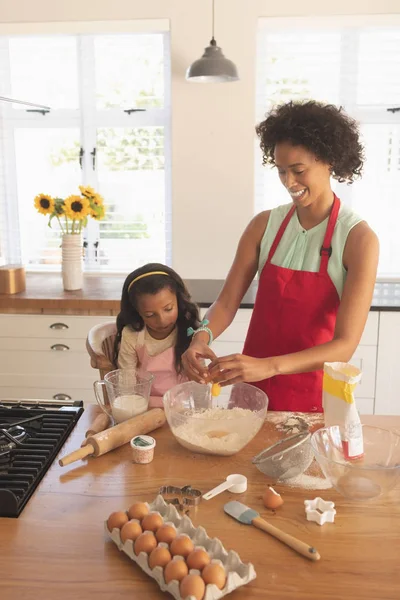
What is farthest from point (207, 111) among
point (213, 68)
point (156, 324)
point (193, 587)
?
point (193, 587)

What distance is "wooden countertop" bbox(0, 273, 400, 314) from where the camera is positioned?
2.70 metres

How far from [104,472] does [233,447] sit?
279mm

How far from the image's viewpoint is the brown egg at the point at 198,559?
2.73ft

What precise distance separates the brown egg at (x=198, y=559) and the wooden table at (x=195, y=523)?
6cm

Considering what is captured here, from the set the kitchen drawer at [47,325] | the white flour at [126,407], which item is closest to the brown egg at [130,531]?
the white flour at [126,407]

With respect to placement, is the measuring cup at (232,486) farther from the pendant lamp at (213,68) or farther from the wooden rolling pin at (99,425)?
the pendant lamp at (213,68)

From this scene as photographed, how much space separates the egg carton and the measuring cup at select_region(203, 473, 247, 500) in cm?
12

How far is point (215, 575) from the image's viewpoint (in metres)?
0.81

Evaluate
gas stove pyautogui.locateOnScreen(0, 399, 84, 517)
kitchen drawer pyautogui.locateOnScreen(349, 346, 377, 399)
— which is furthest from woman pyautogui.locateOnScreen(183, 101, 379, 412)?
kitchen drawer pyautogui.locateOnScreen(349, 346, 377, 399)

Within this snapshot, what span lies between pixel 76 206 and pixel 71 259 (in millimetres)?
300

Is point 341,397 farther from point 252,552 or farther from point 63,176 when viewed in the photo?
point 63,176

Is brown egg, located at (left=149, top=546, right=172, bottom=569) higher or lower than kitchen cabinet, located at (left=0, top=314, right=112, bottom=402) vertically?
higher

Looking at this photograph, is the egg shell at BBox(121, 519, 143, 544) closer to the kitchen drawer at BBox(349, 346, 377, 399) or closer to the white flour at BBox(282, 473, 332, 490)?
the white flour at BBox(282, 473, 332, 490)

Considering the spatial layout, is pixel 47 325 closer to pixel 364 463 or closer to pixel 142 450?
pixel 142 450
